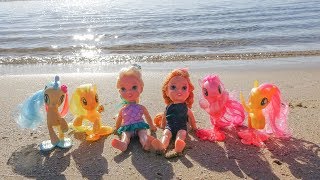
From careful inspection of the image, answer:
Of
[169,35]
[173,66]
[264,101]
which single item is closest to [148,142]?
[264,101]

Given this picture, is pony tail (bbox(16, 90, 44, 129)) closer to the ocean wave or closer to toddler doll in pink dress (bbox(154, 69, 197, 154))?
toddler doll in pink dress (bbox(154, 69, 197, 154))

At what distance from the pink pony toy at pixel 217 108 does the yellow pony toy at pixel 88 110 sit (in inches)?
40.2

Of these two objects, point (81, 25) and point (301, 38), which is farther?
point (81, 25)

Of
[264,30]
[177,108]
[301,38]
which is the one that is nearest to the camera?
[177,108]

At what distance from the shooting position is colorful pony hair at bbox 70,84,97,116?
13.7 ft

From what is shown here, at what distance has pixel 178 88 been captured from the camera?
4113 millimetres

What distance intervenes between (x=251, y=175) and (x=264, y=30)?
8353mm

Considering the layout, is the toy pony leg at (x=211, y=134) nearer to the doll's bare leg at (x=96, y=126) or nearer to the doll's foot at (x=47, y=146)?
the doll's bare leg at (x=96, y=126)

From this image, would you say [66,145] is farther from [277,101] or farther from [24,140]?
[277,101]

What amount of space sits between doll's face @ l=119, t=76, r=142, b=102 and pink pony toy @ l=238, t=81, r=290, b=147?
1.05m

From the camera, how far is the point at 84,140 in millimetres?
4215

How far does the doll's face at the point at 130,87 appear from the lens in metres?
4.14

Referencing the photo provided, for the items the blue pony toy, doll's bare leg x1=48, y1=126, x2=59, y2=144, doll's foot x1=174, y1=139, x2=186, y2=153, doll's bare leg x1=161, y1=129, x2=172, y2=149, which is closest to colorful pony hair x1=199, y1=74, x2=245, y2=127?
doll's bare leg x1=161, y1=129, x2=172, y2=149

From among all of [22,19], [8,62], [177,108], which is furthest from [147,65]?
[22,19]
